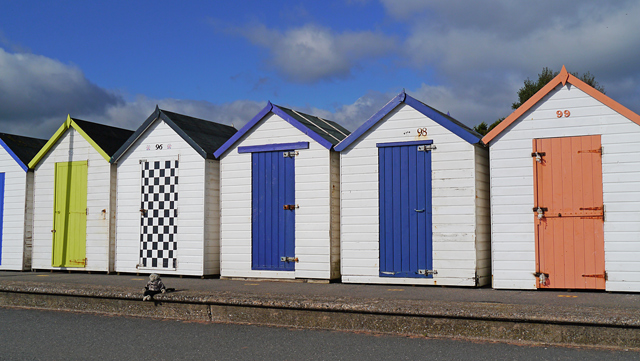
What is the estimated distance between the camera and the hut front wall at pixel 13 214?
47.4ft

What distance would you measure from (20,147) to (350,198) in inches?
364

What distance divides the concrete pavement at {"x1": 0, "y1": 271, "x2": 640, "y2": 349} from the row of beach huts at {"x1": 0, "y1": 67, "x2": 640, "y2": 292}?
2.42 feet

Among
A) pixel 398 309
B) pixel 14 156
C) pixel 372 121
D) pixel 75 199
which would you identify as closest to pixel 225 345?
pixel 398 309

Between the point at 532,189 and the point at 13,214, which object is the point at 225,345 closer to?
the point at 532,189

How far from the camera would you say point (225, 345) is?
6.14 m

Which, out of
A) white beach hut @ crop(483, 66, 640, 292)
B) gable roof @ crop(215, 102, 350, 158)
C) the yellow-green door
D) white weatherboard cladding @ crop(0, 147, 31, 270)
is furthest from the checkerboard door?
white beach hut @ crop(483, 66, 640, 292)

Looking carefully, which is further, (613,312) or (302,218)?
(302,218)

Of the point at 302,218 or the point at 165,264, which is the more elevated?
the point at 302,218

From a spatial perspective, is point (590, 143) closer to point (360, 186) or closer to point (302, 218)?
point (360, 186)

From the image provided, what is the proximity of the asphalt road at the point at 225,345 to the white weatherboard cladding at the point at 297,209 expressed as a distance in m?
4.32

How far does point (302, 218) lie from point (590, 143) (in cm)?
530

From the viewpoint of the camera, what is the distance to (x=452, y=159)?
1034 centimetres

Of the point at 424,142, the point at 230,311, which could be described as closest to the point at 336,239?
the point at 424,142

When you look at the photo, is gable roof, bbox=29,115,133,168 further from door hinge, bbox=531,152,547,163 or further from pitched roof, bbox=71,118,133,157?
door hinge, bbox=531,152,547,163
